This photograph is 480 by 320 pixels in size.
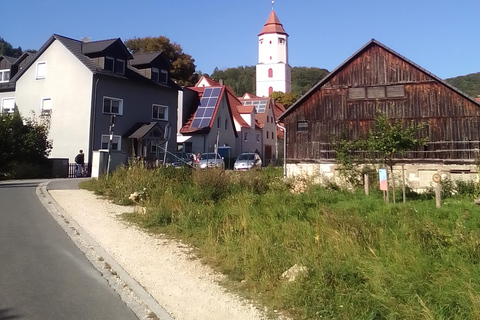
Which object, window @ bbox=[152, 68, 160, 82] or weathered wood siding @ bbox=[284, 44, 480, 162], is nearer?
weathered wood siding @ bbox=[284, 44, 480, 162]

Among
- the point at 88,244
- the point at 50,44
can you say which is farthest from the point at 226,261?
the point at 50,44

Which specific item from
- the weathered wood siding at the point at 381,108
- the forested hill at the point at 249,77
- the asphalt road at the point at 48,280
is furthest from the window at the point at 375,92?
the forested hill at the point at 249,77

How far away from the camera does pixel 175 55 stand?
189 ft

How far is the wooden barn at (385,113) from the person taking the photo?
73.3ft

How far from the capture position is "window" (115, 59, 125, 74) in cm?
3466

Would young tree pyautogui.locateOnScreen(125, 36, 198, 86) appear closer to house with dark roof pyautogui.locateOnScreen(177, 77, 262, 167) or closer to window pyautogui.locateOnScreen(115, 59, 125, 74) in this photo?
house with dark roof pyautogui.locateOnScreen(177, 77, 262, 167)

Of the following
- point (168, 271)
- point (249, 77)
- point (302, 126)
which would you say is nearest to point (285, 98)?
point (249, 77)

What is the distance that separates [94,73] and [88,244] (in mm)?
25623

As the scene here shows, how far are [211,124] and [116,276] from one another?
35.8m

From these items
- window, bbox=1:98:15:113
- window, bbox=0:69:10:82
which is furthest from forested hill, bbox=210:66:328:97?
window, bbox=1:98:15:113

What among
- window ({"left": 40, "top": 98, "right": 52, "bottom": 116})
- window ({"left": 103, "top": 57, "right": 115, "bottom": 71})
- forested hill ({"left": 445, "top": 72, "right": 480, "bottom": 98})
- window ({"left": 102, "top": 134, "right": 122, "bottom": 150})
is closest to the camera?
window ({"left": 102, "top": 134, "right": 122, "bottom": 150})

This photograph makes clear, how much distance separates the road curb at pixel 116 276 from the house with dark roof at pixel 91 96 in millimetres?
21209

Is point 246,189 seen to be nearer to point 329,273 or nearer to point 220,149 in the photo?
point 329,273

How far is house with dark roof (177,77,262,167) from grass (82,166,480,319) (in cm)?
2862
